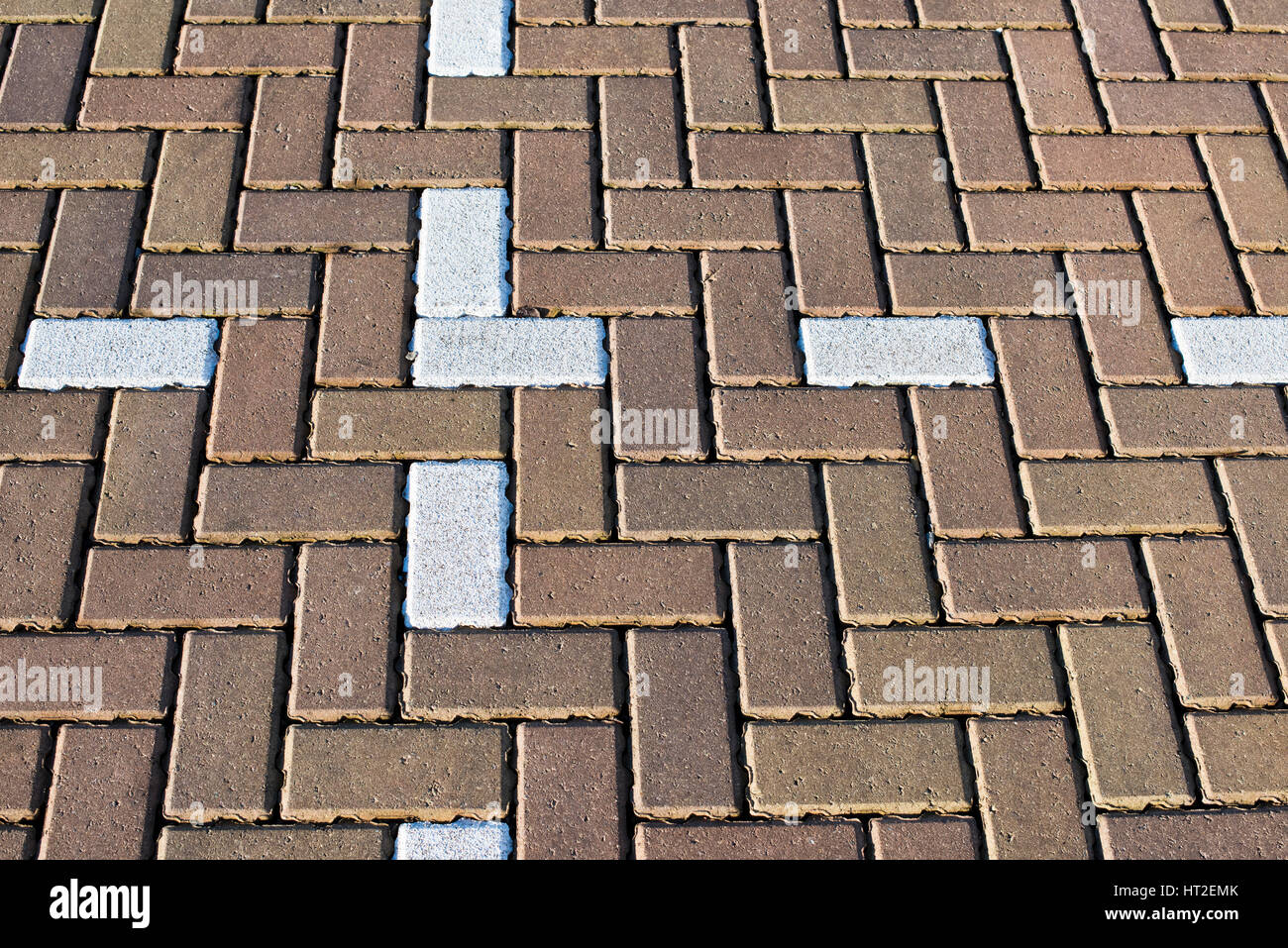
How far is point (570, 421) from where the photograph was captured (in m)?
2.22

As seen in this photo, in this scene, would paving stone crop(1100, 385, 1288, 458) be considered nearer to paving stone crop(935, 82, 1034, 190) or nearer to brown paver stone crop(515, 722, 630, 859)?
paving stone crop(935, 82, 1034, 190)

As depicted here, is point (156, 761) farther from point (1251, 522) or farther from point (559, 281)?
point (1251, 522)

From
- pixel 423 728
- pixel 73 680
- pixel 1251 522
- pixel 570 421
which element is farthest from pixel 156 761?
pixel 1251 522

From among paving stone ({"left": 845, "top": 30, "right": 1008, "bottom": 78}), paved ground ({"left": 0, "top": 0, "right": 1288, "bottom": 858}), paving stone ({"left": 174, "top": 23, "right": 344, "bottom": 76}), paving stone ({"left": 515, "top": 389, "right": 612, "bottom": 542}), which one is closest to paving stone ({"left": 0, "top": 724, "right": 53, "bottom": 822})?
paved ground ({"left": 0, "top": 0, "right": 1288, "bottom": 858})

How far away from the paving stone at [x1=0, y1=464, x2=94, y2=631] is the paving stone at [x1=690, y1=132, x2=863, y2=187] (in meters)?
1.72

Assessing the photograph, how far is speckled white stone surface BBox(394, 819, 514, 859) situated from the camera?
6.14 ft

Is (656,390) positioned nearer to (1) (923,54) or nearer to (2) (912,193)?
(2) (912,193)

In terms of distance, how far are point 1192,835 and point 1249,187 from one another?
5.79 ft

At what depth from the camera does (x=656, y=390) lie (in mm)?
2268

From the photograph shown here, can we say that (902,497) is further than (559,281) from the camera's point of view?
No

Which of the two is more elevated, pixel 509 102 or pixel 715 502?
pixel 509 102

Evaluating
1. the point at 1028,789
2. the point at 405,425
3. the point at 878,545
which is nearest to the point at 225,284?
the point at 405,425
